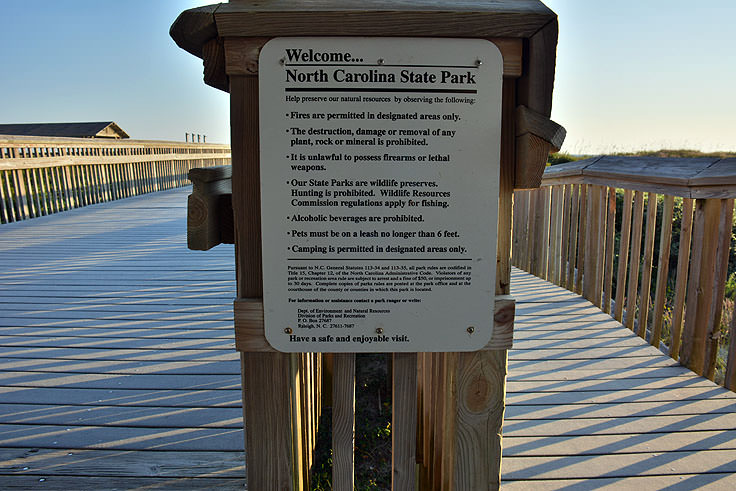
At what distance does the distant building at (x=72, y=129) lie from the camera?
28.7 m

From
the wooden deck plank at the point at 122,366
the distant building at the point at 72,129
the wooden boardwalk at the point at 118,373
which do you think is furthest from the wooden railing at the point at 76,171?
the distant building at the point at 72,129

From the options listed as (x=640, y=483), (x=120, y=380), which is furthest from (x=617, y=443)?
(x=120, y=380)

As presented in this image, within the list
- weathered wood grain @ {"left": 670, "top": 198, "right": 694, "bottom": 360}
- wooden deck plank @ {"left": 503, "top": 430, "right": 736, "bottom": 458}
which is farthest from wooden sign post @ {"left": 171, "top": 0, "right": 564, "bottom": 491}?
weathered wood grain @ {"left": 670, "top": 198, "right": 694, "bottom": 360}

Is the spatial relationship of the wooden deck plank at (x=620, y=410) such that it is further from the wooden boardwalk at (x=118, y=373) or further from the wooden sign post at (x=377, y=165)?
the wooden boardwalk at (x=118, y=373)

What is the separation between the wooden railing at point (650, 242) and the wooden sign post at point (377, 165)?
6.36 feet

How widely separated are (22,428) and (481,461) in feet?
7.00

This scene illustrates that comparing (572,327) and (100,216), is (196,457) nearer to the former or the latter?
Result: (572,327)

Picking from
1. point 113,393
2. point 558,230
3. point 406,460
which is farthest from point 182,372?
point 558,230

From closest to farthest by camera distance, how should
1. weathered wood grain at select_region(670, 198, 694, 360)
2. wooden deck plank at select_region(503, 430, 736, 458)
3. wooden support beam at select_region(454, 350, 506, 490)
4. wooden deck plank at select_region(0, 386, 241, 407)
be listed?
wooden support beam at select_region(454, 350, 506, 490) → wooden deck plank at select_region(503, 430, 736, 458) → wooden deck plank at select_region(0, 386, 241, 407) → weathered wood grain at select_region(670, 198, 694, 360)

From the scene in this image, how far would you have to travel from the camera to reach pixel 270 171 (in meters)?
1.21

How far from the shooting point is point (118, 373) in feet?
9.31

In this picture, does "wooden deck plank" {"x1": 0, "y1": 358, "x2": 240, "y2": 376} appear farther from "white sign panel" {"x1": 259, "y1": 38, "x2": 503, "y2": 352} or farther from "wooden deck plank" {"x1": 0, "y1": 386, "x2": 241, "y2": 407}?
"white sign panel" {"x1": 259, "y1": 38, "x2": 503, "y2": 352}

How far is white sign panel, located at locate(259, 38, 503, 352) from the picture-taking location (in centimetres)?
118

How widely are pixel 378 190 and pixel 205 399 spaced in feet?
6.09
